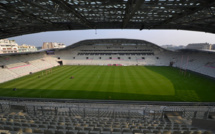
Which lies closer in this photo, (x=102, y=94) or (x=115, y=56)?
(x=102, y=94)

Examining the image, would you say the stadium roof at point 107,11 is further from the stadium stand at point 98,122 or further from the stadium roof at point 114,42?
the stadium roof at point 114,42

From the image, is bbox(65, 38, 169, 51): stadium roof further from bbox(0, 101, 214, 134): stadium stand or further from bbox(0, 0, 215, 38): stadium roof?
bbox(0, 101, 214, 134): stadium stand

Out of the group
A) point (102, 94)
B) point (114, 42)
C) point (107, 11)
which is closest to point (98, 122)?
point (102, 94)

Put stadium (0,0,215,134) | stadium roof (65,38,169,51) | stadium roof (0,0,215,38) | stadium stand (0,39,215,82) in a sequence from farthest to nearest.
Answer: stadium roof (65,38,169,51), stadium stand (0,39,215,82), stadium roof (0,0,215,38), stadium (0,0,215,134)

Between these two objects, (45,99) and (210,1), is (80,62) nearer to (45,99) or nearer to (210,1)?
(45,99)

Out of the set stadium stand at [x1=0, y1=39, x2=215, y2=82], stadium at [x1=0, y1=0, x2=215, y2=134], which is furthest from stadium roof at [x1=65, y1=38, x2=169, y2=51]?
stadium at [x1=0, y1=0, x2=215, y2=134]

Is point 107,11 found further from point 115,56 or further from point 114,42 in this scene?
point 114,42

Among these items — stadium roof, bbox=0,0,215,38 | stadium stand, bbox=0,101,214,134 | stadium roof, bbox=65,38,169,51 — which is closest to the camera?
stadium stand, bbox=0,101,214,134

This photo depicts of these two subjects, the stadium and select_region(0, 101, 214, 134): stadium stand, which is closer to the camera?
select_region(0, 101, 214, 134): stadium stand

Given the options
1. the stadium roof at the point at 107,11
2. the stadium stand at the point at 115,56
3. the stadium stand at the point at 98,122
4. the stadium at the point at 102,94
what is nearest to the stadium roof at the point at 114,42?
the stadium stand at the point at 115,56

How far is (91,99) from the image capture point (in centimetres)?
1598

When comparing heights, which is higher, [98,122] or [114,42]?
[114,42]

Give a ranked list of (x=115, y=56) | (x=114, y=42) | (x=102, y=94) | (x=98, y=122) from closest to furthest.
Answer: (x=98, y=122) → (x=102, y=94) → (x=115, y=56) → (x=114, y=42)

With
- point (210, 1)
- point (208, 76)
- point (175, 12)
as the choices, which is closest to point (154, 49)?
point (208, 76)
